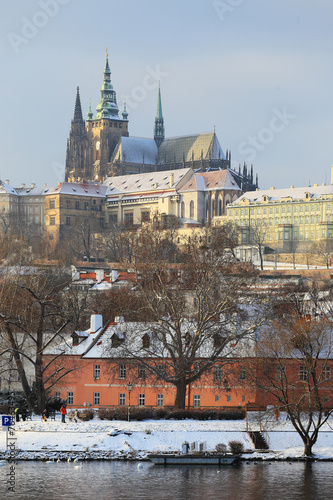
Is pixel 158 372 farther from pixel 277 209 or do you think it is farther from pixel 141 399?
pixel 277 209

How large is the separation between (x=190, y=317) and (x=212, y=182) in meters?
117

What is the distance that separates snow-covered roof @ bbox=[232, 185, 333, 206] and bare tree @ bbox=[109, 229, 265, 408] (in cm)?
9640

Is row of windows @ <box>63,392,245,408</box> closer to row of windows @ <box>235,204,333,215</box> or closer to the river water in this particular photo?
the river water

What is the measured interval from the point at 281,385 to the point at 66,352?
13562 millimetres

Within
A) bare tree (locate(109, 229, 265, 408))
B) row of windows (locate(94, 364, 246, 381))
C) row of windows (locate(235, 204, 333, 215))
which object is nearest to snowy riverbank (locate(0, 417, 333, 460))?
row of windows (locate(94, 364, 246, 381))

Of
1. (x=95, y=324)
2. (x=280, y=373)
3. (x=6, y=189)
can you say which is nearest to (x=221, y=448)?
(x=280, y=373)

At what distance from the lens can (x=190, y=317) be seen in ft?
178

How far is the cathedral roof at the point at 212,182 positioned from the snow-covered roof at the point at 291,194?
765 centimetres

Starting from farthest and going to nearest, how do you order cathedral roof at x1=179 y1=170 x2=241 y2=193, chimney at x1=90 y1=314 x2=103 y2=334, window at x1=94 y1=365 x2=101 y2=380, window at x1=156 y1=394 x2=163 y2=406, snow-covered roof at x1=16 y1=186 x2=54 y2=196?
snow-covered roof at x1=16 y1=186 x2=54 y2=196 < cathedral roof at x1=179 y1=170 x2=241 y2=193 < chimney at x1=90 y1=314 x2=103 y2=334 < window at x1=94 y1=365 x2=101 y2=380 < window at x1=156 y1=394 x2=163 y2=406

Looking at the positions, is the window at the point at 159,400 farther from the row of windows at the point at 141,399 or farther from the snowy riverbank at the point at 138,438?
the snowy riverbank at the point at 138,438

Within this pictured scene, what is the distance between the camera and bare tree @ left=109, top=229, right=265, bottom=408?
49531 mm

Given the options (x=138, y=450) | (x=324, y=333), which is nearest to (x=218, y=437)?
(x=138, y=450)

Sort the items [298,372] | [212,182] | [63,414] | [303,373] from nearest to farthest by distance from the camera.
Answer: [63,414]
[298,372]
[303,373]
[212,182]

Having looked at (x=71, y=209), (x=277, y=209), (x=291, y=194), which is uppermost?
(x=71, y=209)
